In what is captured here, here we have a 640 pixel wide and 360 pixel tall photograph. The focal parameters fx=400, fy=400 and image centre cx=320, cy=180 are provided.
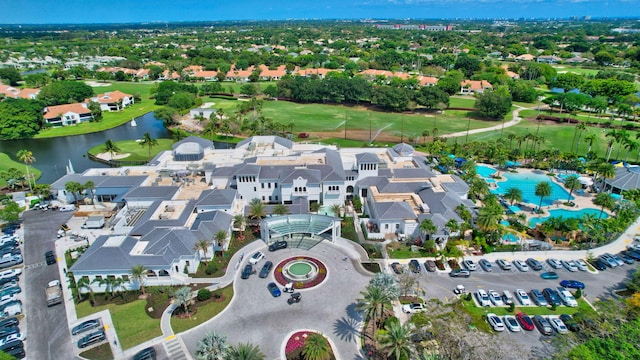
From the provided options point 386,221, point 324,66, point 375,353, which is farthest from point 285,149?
point 324,66

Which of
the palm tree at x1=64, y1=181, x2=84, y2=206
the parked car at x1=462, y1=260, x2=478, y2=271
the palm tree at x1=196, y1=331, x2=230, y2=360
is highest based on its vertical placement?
the palm tree at x1=64, y1=181, x2=84, y2=206

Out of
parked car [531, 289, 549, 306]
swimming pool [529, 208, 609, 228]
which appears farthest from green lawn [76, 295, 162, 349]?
swimming pool [529, 208, 609, 228]

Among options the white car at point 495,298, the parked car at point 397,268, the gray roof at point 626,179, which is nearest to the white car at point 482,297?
the white car at point 495,298

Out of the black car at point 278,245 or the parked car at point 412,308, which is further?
the black car at point 278,245

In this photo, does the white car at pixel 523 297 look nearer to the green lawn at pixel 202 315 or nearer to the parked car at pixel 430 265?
the parked car at pixel 430 265

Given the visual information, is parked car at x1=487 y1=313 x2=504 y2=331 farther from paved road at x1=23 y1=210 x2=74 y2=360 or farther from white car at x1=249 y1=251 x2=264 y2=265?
paved road at x1=23 y1=210 x2=74 y2=360

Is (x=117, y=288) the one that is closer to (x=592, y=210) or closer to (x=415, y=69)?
(x=592, y=210)

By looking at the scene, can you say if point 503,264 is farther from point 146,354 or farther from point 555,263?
point 146,354
